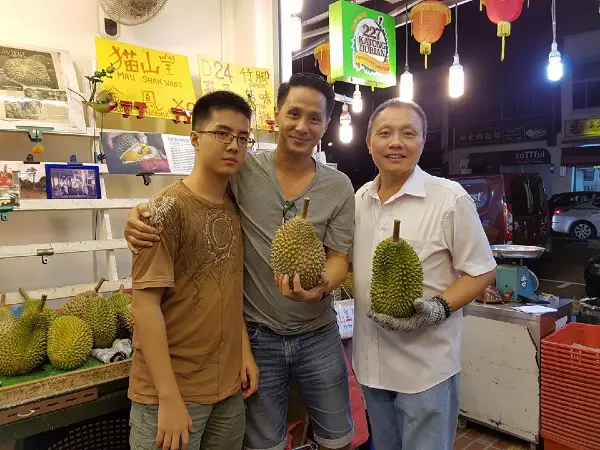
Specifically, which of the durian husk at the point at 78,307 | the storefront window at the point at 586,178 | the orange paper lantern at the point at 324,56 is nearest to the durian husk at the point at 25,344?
the durian husk at the point at 78,307

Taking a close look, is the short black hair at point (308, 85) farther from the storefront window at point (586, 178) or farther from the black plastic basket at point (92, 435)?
the storefront window at point (586, 178)

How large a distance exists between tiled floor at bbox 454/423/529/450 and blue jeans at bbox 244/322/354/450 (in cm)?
173

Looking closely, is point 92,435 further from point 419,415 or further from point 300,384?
point 419,415

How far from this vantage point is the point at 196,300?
1500 millimetres

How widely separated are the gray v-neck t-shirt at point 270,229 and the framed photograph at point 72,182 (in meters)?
1.14

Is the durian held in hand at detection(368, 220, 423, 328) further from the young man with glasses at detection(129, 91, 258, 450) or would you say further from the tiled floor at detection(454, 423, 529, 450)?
the tiled floor at detection(454, 423, 529, 450)

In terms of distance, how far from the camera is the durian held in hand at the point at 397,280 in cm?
155

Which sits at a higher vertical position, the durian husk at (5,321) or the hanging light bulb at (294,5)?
the hanging light bulb at (294,5)

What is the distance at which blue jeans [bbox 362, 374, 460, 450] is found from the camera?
1.64 meters

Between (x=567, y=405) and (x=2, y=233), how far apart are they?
134 inches

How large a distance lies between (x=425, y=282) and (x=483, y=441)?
2110 mm

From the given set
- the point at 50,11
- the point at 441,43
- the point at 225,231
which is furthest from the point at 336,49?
the point at 441,43

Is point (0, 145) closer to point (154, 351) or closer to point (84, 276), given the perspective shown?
point (84, 276)

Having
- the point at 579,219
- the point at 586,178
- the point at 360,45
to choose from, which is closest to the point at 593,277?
the point at 360,45
